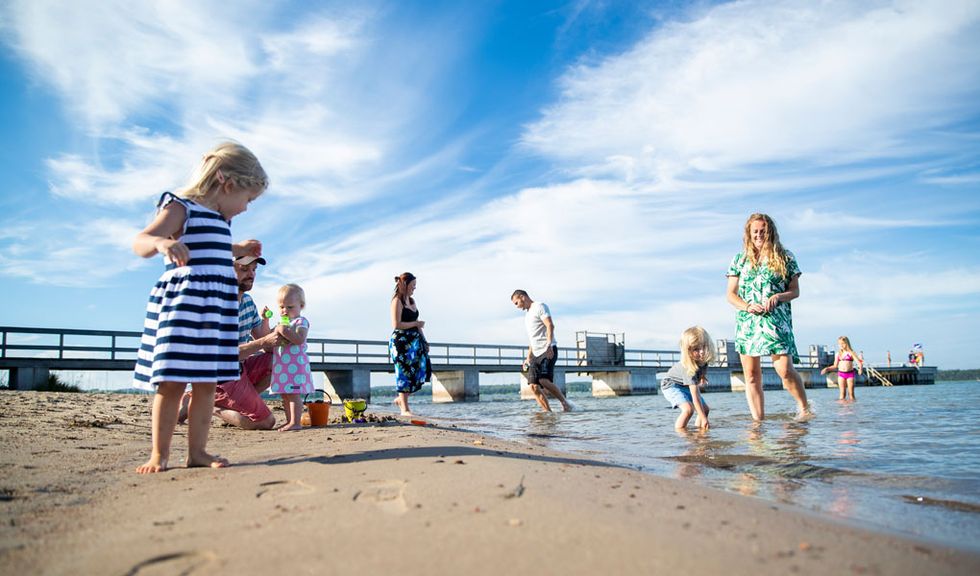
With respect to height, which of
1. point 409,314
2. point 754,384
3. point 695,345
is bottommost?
point 754,384

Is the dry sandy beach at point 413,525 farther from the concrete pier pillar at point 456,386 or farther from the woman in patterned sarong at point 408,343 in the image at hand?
the concrete pier pillar at point 456,386

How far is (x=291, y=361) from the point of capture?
489 centimetres

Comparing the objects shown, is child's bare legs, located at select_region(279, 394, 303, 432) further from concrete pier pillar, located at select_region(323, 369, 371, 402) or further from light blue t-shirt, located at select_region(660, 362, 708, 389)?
concrete pier pillar, located at select_region(323, 369, 371, 402)

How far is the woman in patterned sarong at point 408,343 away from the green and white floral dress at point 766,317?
11.6 feet

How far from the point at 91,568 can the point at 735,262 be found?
5.86 metres

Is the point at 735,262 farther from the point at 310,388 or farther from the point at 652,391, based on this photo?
the point at 652,391

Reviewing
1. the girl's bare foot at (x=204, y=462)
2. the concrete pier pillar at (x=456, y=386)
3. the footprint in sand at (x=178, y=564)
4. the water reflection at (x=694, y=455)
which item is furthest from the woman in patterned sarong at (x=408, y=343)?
the concrete pier pillar at (x=456, y=386)

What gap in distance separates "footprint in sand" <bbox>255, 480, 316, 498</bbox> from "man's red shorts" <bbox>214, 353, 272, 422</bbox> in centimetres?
283

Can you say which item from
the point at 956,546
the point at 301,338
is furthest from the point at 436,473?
the point at 301,338

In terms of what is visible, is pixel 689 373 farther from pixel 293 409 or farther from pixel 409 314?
pixel 293 409

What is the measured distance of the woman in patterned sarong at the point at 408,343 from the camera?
725 cm

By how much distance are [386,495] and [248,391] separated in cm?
348

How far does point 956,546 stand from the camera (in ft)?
5.09

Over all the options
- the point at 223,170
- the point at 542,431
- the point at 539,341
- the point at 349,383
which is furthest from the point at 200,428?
the point at 349,383
